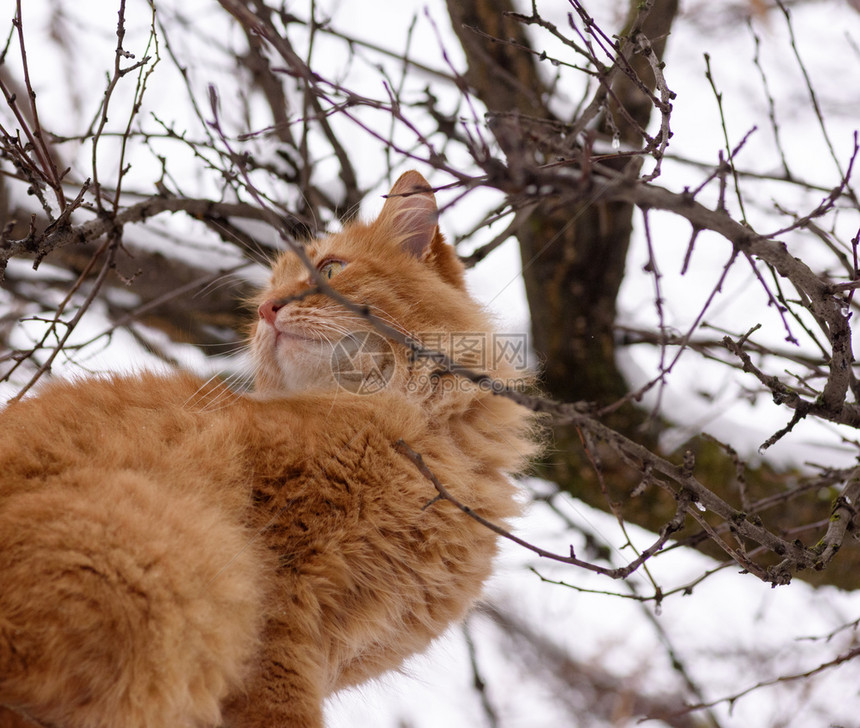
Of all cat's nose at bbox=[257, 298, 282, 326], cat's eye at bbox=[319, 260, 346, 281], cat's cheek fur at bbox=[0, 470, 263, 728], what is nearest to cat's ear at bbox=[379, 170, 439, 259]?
cat's eye at bbox=[319, 260, 346, 281]

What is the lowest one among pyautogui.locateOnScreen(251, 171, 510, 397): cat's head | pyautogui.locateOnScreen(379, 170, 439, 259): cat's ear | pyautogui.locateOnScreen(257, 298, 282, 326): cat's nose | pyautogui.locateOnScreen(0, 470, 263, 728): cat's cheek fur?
pyautogui.locateOnScreen(0, 470, 263, 728): cat's cheek fur

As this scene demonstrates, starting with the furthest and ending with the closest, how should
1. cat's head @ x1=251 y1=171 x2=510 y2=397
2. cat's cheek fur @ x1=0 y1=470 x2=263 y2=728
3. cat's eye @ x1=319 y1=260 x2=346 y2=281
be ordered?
cat's eye @ x1=319 y1=260 x2=346 y2=281
cat's head @ x1=251 y1=171 x2=510 y2=397
cat's cheek fur @ x1=0 y1=470 x2=263 y2=728

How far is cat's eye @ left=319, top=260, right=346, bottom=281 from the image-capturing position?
107 inches

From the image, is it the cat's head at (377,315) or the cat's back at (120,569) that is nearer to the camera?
the cat's back at (120,569)

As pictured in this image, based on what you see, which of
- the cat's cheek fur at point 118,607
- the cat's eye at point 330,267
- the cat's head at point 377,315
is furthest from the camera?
the cat's eye at point 330,267

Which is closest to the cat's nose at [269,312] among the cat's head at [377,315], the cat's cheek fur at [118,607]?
the cat's head at [377,315]

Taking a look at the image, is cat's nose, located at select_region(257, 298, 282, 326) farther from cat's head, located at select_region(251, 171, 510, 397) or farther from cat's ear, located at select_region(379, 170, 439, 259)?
cat's ear, located at select_region(379, 170, 439, 259)

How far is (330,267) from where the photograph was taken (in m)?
2.75

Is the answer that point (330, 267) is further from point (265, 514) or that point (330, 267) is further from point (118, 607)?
point (118, 607)

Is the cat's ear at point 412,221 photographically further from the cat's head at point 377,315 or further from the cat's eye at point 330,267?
the cat's eye at point 330,267

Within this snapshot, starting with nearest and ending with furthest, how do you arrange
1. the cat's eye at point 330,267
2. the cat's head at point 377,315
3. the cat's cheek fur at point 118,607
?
the cat's cheek fur at point 118,607 → the cat's head at point 377,315 → the cat's eye at point 330,267

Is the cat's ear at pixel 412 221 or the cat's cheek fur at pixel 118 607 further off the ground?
the cat's ear at pixel 412 221

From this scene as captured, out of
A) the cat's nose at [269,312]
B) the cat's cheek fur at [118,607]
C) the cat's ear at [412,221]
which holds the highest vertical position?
the cat's ear at [412,221]

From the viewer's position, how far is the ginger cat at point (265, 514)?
5.26 ft
